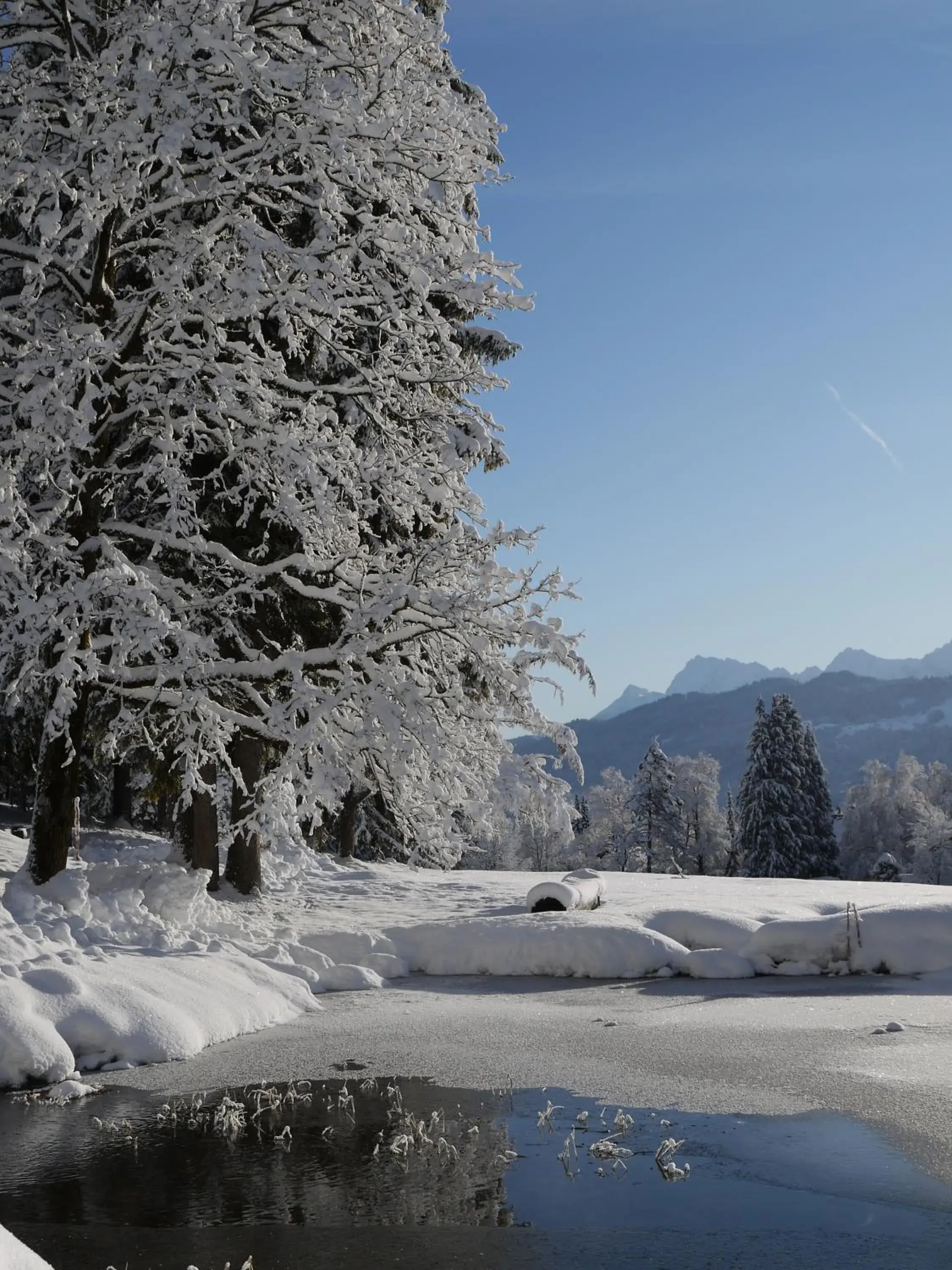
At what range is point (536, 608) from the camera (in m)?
11.9

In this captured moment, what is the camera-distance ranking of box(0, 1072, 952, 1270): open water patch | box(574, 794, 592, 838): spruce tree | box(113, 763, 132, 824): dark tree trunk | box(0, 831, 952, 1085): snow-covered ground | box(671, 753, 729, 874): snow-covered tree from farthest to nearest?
1. box(574, 794, 592, 838): spruce tree
2. box(671, 753, 729, 874): snow-covered tree
3. box(113, 763, 132, 824): dark tree trunk
4. box(0, 831, 952, 1085): snow-covered ground
5. box(0, 1072, 952, 1270): open water patch

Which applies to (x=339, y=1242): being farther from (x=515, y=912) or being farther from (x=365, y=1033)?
(x=515, y=912)

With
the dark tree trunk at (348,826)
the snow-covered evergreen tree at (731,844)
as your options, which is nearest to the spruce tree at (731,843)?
the snow-covered evergreen tree at (731,844)

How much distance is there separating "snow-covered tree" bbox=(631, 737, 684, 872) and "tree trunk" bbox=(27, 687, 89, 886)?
54535 millimetres

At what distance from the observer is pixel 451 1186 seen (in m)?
5.26

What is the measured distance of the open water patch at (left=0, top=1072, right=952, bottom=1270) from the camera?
4.48 metres

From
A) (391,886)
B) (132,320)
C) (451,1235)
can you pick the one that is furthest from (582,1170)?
(391,886)

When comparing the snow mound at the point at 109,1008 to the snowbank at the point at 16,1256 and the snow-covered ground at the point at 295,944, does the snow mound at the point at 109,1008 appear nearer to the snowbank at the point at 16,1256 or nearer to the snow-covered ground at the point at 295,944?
the snow-covered ground at the point at 295,944

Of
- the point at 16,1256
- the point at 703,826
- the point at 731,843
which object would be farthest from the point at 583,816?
the point at 16,1256

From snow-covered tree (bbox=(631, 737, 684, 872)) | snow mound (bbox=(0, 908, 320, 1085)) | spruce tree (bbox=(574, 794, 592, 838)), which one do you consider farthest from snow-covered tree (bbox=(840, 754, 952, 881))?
snow mound (bbox=(0, 908, 320, 1085))

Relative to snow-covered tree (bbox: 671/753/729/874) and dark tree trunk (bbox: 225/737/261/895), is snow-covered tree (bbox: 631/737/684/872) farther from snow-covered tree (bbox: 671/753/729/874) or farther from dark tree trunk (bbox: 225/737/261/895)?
dark tree trunk (bbox: 225/737/261/895)

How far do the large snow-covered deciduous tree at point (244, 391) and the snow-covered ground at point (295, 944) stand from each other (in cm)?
134

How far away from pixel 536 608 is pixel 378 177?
192 inches

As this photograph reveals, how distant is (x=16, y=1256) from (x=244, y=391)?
1002 cm
